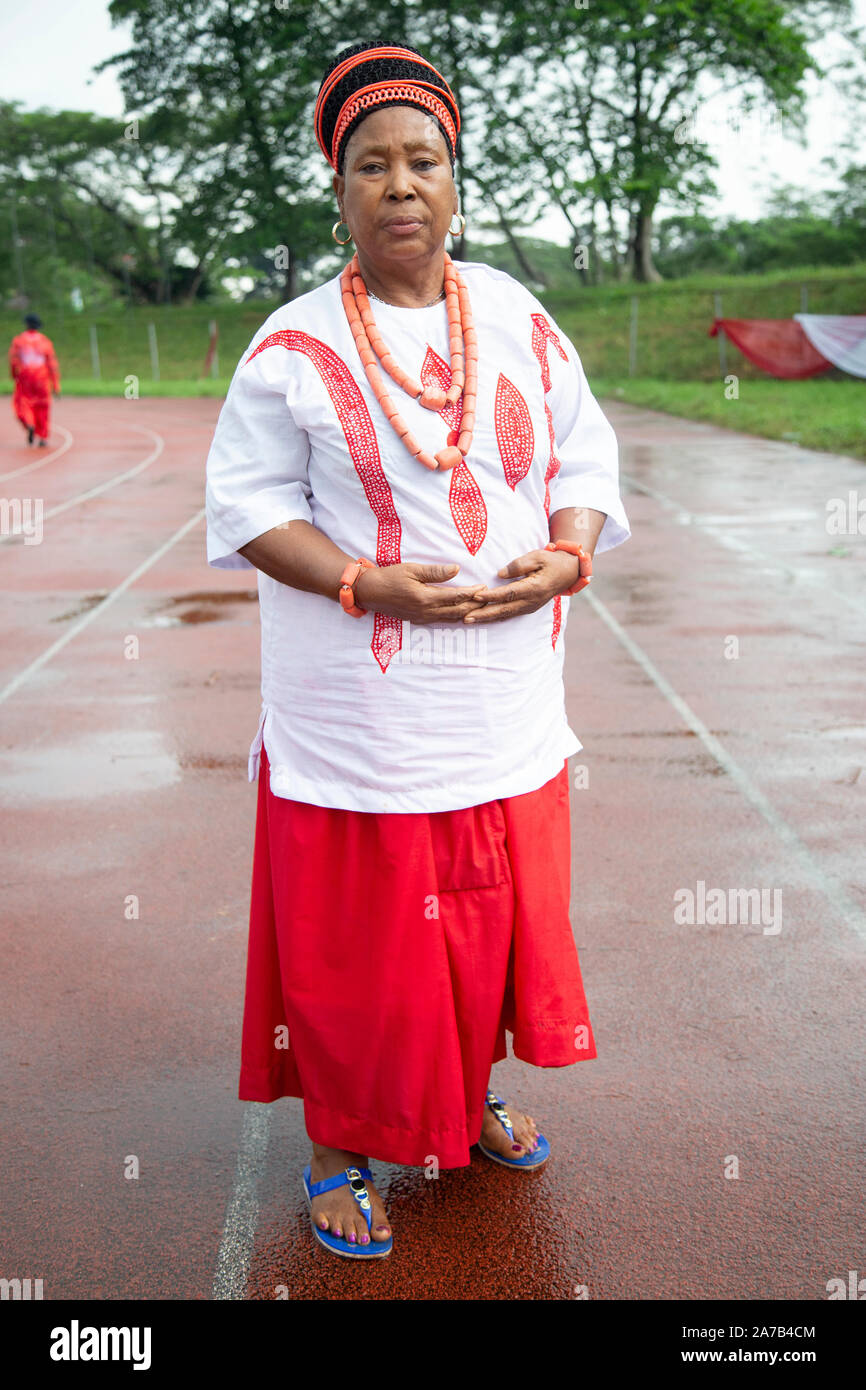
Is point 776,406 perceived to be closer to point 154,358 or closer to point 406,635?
point 154,358

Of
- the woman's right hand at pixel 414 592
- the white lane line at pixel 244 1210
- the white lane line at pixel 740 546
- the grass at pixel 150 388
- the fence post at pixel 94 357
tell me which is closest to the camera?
the woman's right hand at pixel 414 592

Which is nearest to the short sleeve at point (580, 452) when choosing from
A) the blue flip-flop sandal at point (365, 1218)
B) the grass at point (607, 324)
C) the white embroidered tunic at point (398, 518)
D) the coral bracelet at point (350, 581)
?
the white embroidered tunic at point (398, 518)

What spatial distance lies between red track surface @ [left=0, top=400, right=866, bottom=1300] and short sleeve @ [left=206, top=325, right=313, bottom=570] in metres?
1.50

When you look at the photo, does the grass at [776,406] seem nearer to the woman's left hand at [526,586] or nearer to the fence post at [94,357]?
the woman's left hand at [526,586]

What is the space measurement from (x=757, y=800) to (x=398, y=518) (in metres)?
3.38

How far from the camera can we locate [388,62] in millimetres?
2348

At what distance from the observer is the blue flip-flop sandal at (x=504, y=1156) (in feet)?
9.72

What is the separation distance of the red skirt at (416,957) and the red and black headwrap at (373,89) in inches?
49.8

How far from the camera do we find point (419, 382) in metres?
2.37

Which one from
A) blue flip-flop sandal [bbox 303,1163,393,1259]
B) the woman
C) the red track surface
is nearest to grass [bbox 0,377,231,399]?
the red track surface

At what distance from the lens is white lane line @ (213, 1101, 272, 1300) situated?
263 centimetres

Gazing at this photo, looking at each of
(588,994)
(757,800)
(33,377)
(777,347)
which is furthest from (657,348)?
(588,994)

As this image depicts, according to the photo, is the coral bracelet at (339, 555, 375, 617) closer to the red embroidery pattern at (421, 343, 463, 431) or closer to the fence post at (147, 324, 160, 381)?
the red embroidery pattern at (421, 343, 463, 431)

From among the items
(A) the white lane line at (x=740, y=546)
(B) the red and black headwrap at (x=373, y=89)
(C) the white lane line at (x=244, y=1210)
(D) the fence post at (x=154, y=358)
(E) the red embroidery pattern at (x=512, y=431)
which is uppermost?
(D) the fence post at (x=154, y=358)
